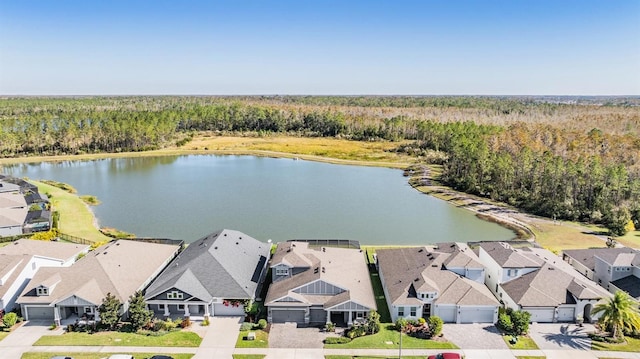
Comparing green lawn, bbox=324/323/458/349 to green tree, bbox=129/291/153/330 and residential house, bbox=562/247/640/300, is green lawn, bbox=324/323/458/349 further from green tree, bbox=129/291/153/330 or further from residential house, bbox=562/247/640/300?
residential house, bbox=562/247/640/300

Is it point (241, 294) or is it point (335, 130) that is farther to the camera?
point (335, 130)

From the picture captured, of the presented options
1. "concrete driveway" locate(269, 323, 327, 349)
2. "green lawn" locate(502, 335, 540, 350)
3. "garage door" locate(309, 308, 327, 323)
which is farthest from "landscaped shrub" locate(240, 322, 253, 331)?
"green lawn" locate(502, 335, 540, 350)

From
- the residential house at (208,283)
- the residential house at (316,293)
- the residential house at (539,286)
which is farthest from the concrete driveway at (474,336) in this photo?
the residential house at (208,283)

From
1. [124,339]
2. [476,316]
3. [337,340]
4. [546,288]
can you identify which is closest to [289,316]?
[337,340]

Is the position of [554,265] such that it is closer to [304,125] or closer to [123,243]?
[123,243]

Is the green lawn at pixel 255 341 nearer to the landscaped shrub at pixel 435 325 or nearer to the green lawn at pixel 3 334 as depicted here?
the landscaped shrub at pixel 435 325

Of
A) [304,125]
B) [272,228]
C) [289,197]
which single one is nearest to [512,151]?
[289,197]
